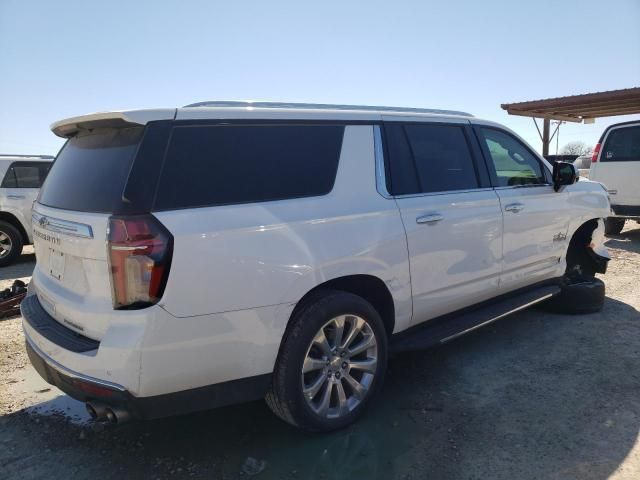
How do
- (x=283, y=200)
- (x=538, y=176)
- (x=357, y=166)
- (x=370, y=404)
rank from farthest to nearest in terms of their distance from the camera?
(x=538, y=176) < (x=370, y=404) < (x=357, y=166) < (x=283, y=200)

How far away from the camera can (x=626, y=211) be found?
29.6 ft

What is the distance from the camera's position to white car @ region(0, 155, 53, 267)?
8.63 meters

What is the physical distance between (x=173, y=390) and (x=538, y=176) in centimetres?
362

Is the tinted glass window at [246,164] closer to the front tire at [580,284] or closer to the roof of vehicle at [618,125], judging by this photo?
the front tire at [580,284]

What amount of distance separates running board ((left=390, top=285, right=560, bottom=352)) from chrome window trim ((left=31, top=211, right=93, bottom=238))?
77.1 inches

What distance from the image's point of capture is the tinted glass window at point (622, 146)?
8984 millimetres

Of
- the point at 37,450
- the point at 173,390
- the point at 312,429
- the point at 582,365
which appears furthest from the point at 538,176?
the point at 37,450

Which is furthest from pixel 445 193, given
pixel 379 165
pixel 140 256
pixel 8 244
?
pixel 8 244

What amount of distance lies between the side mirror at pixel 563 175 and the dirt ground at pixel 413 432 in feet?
4.82

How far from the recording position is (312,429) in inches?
110

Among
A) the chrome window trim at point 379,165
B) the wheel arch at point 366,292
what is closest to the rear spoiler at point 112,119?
the wheel arch at point 366,292

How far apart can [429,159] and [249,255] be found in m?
1.71

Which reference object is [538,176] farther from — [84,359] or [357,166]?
[84,359]

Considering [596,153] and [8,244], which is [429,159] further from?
[8,244]
